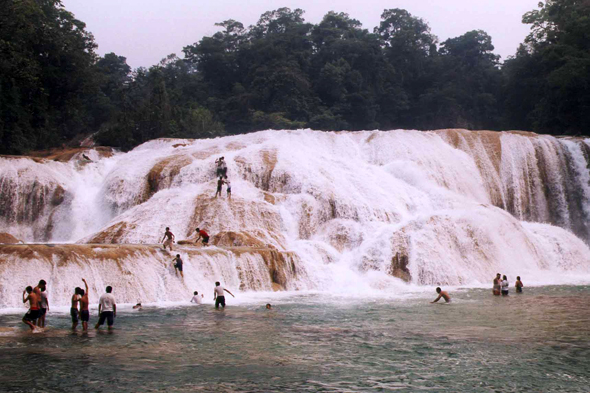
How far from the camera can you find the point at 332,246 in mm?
26016

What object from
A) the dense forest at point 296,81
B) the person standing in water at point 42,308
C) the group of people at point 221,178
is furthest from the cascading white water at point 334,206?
the dense forest at point 296,81

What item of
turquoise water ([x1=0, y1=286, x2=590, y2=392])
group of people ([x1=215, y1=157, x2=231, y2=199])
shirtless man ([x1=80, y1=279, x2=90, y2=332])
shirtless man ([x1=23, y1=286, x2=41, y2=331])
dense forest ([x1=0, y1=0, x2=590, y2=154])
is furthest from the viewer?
dense forest ([x1=0, y1=0, x2=590, y2=154])

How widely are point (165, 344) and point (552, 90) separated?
41922 mm

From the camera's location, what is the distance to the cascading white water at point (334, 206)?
23672 mm

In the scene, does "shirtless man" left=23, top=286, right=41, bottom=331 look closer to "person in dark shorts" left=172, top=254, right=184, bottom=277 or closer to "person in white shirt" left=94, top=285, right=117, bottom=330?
"person in white shirt" left=94, top=285, right=117, bottom=330

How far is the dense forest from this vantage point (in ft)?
141

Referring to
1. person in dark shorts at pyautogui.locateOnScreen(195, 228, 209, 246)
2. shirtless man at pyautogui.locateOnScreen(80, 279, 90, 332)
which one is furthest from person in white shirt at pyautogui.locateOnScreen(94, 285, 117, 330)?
person in dark shorts at pyautogui.locateOnScreen(195, 228, 209, 246)

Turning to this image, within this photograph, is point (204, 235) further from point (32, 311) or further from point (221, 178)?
point (32, 311)

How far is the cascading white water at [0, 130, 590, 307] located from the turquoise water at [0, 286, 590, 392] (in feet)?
15.0

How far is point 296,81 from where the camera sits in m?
60.6

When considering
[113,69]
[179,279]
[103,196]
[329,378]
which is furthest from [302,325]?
[113,69]

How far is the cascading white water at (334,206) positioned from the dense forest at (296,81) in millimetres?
8733

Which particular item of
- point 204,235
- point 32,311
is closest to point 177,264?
point 204,235

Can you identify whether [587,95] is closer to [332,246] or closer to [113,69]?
[332,246]
